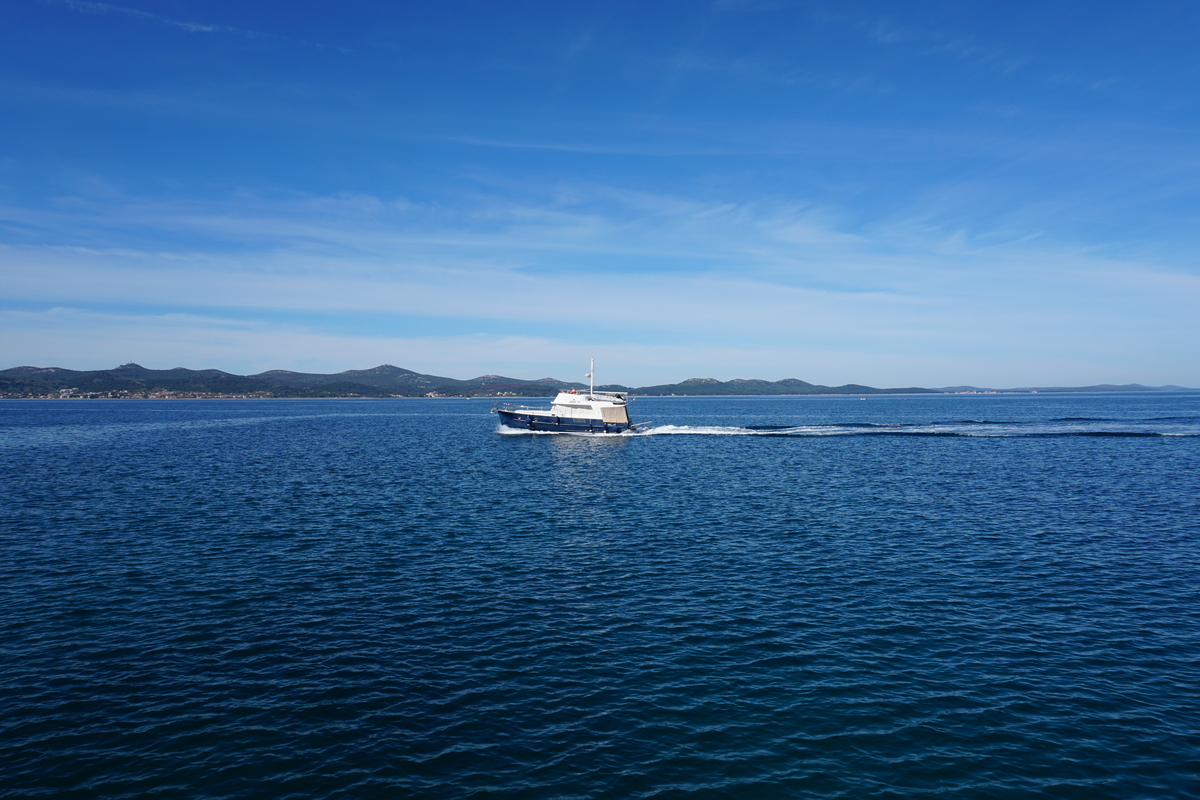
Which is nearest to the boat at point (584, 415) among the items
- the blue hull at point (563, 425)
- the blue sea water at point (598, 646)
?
the blue hull at point (563, 425)

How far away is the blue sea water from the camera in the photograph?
16.6 metres

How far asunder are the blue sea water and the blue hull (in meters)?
63.0

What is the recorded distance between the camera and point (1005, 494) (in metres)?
56.8

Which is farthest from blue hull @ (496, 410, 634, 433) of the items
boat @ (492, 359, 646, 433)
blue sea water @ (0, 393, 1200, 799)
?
blue sea water @ (0, 393, 1200, 799)

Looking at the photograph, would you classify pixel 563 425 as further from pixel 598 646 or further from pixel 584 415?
pixel 598 646

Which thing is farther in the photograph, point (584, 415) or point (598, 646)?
point (584, 415)

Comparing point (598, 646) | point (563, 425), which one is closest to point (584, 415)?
point (563, 425)

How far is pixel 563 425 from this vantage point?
392 ft

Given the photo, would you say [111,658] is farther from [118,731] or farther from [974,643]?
[974,643]

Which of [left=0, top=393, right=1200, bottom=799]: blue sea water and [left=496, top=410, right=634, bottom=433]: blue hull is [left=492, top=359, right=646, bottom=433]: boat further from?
[left=0, top=393, right=1200, bottom=799]: blue sea water

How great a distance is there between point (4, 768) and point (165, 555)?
70.8 feet

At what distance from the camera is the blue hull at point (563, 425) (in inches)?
4646

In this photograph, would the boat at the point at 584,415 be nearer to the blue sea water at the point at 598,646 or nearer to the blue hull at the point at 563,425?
the blue hull at the point at 563,425

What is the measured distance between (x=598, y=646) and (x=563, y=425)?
313 feet
